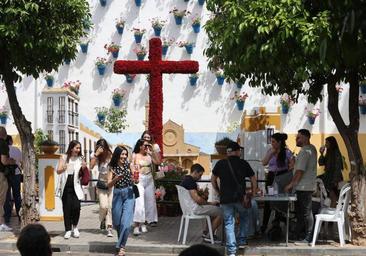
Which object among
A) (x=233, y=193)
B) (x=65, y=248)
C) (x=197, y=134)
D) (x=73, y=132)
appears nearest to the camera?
(x=233, y=193)

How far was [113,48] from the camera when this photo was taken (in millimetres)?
27641

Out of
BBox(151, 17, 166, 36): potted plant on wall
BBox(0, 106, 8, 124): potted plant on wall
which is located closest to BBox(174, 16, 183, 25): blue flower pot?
BBox(151, 17, 166, 36): potted plant on wall

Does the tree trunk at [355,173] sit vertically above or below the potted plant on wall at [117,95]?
below

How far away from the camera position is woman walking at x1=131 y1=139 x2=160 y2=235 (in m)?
12.2

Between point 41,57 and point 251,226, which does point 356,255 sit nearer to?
point 251,226

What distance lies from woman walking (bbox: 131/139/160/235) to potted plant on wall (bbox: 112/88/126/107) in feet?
49.9

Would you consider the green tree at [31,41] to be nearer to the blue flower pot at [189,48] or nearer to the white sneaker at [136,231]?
the white sneaker at [136,231]

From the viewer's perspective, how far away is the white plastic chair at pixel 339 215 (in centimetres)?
1041

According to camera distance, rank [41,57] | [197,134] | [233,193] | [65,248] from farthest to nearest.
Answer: [197,134]
[41,57]
[65,248]
[233,193]

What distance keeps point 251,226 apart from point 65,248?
304cm

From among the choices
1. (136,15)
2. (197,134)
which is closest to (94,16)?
(136,15)

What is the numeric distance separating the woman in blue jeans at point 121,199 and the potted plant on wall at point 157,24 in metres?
18.2

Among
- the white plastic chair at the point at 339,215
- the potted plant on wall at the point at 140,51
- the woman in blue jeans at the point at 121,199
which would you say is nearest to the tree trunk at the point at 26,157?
the woman in blue jeans at the point at 121,199

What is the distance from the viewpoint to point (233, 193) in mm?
9625
